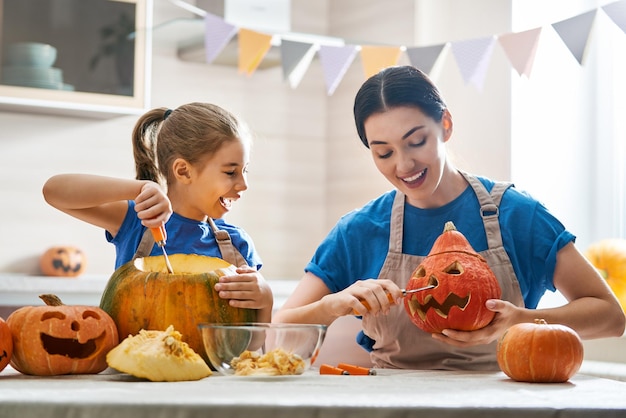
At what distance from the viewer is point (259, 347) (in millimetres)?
1234

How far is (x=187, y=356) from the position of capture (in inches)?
47.3

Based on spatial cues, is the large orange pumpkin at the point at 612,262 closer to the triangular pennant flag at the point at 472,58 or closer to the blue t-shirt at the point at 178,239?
the triangular pennant flag at the point at 472,58

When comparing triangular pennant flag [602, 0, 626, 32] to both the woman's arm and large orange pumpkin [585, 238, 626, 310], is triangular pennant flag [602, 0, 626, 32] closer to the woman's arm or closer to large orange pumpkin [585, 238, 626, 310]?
large orange pumpkin [585, 238, 626, 310]

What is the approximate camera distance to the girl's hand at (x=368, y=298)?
1460 millimetres

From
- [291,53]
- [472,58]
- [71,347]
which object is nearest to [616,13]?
[472,58]

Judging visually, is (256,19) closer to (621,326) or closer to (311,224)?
(311,224)

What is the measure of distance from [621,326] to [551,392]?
2.11 feet

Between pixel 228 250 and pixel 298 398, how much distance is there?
0.92m

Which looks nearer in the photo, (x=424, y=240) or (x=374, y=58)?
(x=424, y=240)

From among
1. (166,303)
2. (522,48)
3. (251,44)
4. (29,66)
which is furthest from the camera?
(29,66)

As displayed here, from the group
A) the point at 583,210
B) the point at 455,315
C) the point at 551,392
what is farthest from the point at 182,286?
the point at 583,210

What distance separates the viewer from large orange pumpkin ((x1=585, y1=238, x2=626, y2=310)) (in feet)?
8.55

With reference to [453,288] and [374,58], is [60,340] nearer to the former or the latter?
[453,288]

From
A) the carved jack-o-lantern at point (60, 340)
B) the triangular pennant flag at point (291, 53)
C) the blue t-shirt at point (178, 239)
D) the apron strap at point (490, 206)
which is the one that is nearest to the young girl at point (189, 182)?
the blue t-shirt at point (178, 239)
